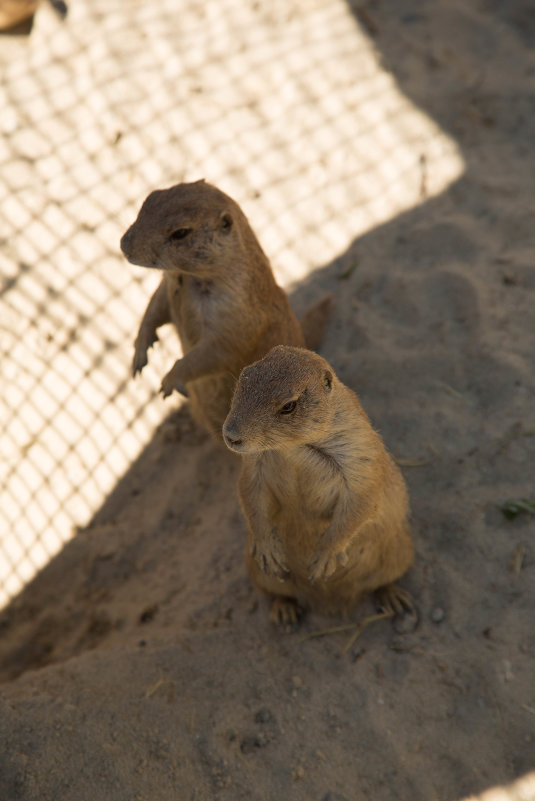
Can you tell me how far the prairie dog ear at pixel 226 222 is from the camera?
3.14m

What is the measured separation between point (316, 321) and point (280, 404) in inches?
73.3

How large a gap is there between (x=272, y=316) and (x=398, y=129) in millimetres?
2450

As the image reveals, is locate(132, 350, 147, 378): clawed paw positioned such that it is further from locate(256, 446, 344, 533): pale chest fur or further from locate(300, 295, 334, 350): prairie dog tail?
locate(256, 446, 344, 533): pale chest fur

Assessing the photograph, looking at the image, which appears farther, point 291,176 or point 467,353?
point 291,176

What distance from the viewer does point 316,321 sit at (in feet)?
13.3

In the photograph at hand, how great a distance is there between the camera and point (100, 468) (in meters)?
4.44

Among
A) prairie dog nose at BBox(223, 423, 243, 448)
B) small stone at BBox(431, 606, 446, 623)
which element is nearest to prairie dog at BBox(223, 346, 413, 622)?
prairie dog nose at BBox(223, 423, 243, 448)

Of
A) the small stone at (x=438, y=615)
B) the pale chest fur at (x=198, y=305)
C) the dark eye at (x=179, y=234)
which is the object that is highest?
the dark eye at (x=179, y=234)

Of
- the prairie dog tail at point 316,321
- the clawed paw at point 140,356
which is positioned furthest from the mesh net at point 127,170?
the clawed paw at point 140,356

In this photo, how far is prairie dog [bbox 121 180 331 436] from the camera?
3.06 metres

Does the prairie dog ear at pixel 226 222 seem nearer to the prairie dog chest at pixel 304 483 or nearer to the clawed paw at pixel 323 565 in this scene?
the prairie dog chest at pixel 304 483

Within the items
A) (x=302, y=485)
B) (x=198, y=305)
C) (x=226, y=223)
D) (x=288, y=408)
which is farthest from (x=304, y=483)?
(x=226, y=223)

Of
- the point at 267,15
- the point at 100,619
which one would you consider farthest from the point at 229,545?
the point at 267,15

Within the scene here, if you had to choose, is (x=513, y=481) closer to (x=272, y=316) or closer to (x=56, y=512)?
(x=272, y=316)
